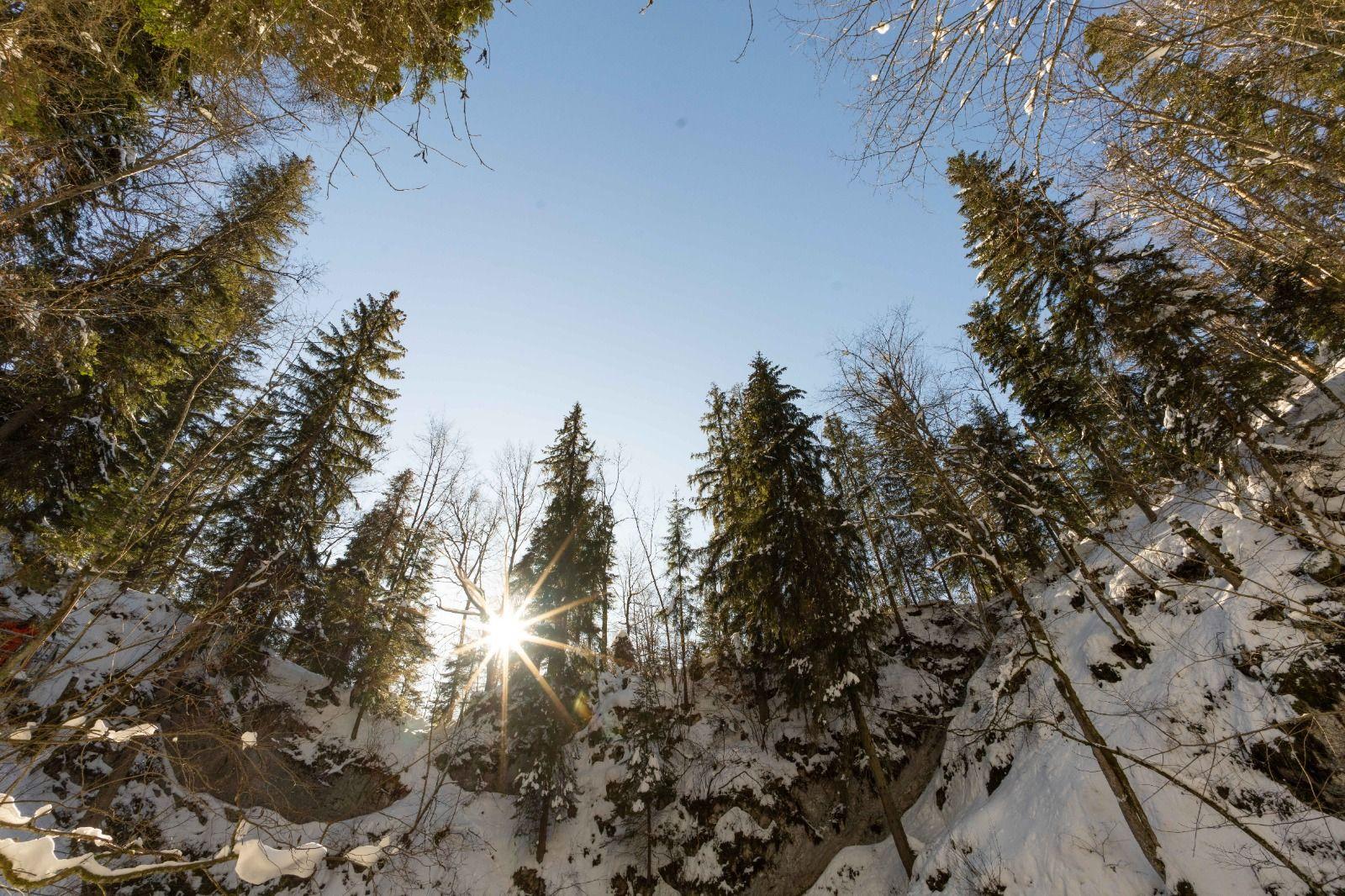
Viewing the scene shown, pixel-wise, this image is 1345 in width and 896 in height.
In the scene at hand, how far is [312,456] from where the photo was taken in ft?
52.4

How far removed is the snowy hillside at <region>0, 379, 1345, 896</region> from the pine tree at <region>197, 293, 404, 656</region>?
2.68m

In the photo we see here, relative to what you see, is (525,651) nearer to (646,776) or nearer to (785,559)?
(646,776)

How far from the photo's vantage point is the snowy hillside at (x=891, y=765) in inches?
270

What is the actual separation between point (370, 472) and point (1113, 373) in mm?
22310

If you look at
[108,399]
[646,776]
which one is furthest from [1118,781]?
[108,399]

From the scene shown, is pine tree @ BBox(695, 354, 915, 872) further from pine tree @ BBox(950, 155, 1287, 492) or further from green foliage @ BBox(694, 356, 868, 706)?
pine tree @ BBox(950, 155, 1287, 492)

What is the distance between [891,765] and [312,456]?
2020 centimetres

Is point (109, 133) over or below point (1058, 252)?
below

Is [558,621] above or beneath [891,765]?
above

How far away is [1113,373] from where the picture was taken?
43.4ft

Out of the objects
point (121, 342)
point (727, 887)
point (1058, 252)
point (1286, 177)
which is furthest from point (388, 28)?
point (727, 887)

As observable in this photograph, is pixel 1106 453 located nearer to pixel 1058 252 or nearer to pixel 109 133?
pixel 1058 252

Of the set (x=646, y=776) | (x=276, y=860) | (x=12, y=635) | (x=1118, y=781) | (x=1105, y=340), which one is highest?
(x=1105, y=340)

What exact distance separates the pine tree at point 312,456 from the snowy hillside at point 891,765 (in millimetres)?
2678
